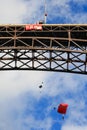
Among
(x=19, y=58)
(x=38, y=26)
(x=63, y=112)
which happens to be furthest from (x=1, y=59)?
(x=63, y=112)

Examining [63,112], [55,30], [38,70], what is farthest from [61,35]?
[63,112]

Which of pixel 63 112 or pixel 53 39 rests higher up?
pixel 53 39

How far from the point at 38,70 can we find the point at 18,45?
3260mm

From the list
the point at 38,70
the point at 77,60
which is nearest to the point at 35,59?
the point at 38,70

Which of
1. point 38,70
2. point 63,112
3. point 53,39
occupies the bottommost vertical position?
point 63,112

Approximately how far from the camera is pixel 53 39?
4619 cm

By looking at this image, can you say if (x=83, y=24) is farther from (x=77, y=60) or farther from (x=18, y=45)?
(x=18, y=45)

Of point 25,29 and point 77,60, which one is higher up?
point 25,29

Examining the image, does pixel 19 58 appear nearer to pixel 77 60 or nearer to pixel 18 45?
pixel 18 45

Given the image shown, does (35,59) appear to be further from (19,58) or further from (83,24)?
(83,24)

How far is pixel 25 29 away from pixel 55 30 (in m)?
2.81

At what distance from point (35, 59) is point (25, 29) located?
296cm

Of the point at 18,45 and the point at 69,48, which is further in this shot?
the point at 18,45

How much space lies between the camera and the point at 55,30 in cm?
4678
